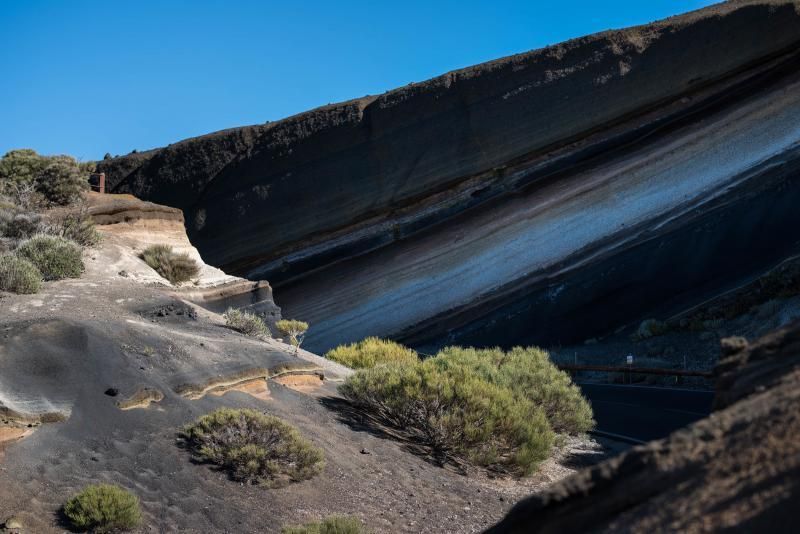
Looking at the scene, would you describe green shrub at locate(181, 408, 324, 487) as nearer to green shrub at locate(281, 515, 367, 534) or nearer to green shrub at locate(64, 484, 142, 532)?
green shrub at locate(281, 515, 367, 534)

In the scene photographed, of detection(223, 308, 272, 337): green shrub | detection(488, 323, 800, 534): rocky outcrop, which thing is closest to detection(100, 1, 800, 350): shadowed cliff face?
detection(223, 308, 272, 337): green shrub

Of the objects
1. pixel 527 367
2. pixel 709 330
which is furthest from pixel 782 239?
pixel 527 367

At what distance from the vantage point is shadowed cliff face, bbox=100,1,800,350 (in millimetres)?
26438

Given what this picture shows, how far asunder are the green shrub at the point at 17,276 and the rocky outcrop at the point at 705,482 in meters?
10.2

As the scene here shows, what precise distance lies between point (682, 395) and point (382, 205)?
14.3 m

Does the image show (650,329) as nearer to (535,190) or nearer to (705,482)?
(535,190)

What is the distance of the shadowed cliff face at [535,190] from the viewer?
2644 cm

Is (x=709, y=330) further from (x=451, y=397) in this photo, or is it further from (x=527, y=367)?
(x=451, y=397)

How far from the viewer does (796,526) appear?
2590 mm

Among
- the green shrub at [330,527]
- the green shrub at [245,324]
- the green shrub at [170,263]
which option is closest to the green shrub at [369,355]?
the green shrub at [245,324]

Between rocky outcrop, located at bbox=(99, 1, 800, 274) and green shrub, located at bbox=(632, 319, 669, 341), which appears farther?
rocky outcrop, located at bbox=(99, 1, 800, 274)

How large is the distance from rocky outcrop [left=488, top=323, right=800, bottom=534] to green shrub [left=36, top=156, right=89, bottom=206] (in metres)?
16.9

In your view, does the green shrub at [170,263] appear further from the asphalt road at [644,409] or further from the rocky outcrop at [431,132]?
the rocky outcrop at [431,132]

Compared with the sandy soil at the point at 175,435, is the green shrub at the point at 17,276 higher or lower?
higher
